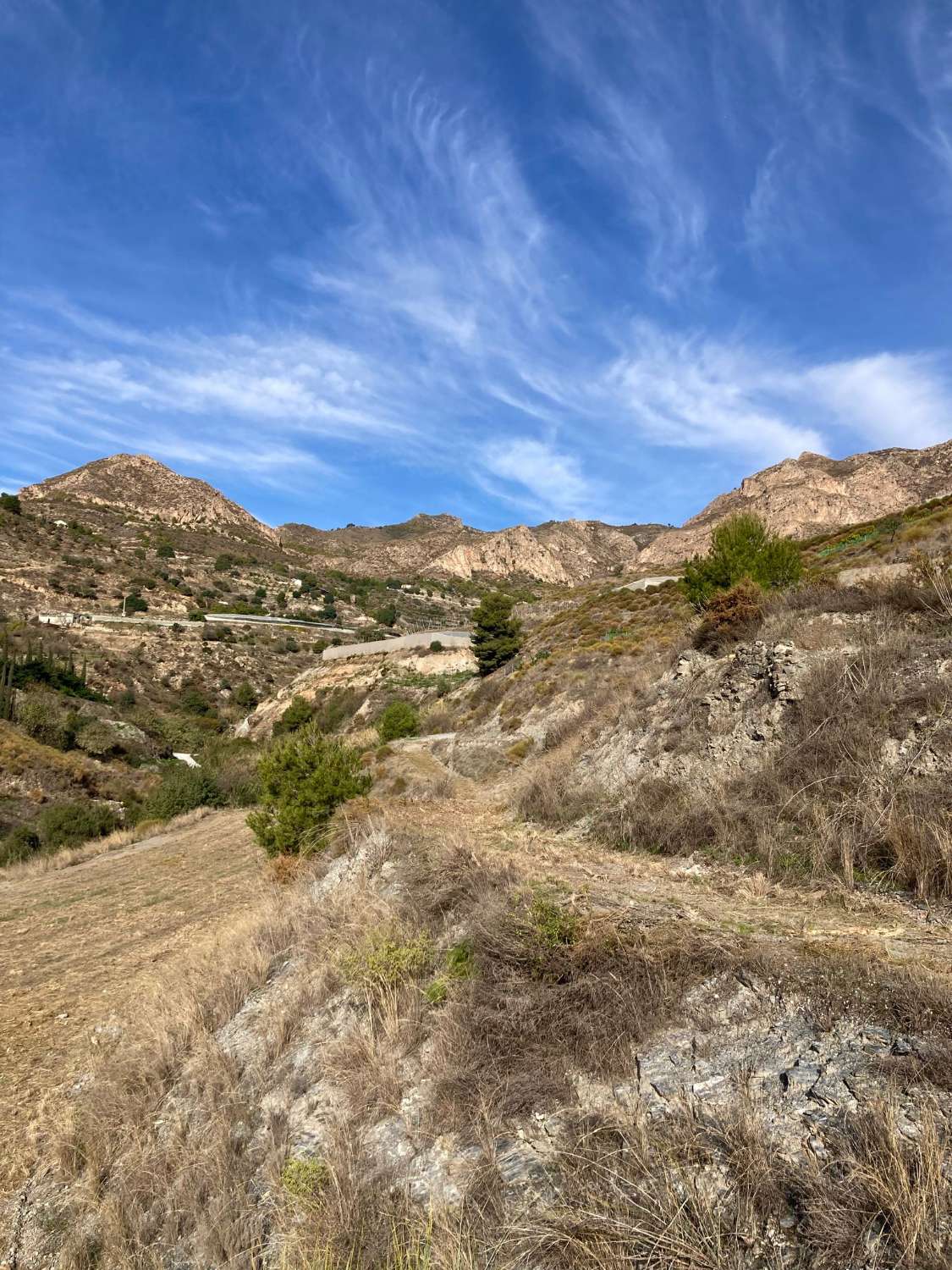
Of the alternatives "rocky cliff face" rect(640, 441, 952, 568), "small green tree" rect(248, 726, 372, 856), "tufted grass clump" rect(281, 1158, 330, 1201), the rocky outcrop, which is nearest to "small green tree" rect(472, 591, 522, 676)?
"small green tree" rect(248, 726, 372, 856)

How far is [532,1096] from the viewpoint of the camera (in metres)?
3.45

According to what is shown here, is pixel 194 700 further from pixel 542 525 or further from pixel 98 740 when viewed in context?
pixel 542 525

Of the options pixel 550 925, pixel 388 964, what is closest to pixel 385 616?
pixel 388 964

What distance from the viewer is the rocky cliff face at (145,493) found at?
102062mm

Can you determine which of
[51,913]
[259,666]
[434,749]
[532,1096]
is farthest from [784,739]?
[259,666]

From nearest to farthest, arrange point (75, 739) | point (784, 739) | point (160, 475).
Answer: point (784, 739) < point (75, 739) < point (160, 475)

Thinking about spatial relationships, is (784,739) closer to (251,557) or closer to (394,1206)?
(394,1206)

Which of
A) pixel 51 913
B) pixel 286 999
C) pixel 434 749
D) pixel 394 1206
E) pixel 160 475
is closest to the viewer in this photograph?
pixel 394 1206

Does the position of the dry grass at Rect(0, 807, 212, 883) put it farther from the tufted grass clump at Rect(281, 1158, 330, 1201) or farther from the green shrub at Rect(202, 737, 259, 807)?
the tufted grass clump at Rect(281, 1158, 330, 1201)

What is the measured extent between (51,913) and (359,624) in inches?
2592

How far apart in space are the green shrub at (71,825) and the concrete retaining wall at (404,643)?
1183 inches

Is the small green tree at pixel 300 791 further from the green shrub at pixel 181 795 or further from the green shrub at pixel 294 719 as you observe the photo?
the green shrub at pixel 294 719

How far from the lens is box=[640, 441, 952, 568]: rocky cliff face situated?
267ft

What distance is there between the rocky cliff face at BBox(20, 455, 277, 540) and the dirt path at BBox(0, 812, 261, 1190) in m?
98.2
